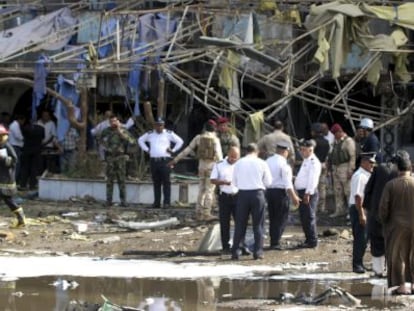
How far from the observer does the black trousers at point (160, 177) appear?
1927cm

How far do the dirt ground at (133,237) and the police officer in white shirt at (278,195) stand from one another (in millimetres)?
290

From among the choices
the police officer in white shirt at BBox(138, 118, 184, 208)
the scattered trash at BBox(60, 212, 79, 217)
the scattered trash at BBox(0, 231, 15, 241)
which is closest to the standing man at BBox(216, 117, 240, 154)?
the police officer in white shirt at BBox(138, 118, 184, 208)

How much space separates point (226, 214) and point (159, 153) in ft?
15.3

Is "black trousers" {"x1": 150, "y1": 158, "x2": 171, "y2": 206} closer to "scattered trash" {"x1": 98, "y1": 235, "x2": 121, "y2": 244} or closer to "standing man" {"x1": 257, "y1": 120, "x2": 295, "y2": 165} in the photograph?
"standing man" {"x1": 257, "y1": 120, "x2": 295, "y2": 165}

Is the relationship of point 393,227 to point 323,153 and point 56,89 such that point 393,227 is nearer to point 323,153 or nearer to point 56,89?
point 323,153

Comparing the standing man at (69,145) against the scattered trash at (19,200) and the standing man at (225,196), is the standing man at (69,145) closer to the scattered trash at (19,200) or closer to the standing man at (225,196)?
the scattered trash at (19,200)

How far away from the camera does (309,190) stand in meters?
14.8

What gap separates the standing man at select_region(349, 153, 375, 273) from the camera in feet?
41.8

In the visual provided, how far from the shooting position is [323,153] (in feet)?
61.0

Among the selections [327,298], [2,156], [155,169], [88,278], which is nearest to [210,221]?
[155,169]

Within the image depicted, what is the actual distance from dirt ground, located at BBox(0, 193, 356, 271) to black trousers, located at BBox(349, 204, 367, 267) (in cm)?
55

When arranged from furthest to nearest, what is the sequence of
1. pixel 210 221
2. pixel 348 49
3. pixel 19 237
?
1. pixel 348 49
2. pixel 210 221
3. pixel 19 237

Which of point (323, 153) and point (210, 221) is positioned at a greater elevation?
point (323, 153)

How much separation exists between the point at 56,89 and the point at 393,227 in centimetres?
1311
